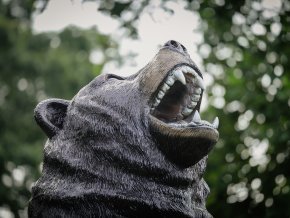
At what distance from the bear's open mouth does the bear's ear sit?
71cm

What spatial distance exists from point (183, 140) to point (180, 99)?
1.25 feet

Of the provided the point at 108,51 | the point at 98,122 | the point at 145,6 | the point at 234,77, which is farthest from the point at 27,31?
the point at 98,122

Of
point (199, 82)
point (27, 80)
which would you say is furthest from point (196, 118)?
point (27, 80)

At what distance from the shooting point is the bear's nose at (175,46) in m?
3.52

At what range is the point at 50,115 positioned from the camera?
12.2 ft

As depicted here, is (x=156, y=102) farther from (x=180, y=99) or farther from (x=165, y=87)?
(x=180, y=99)

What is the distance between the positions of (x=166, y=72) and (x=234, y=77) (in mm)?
5014

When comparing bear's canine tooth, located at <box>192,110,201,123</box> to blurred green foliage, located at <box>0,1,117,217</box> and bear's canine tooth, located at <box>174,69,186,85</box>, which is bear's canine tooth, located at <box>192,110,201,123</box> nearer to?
bear's canine tooth, located at <box>174,69,186,85</box>

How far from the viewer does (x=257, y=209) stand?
6.77 metres

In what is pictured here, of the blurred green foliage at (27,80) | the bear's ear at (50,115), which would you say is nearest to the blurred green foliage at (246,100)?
the bear's ear at (50,115)

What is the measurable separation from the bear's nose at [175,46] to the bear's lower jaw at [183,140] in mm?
509

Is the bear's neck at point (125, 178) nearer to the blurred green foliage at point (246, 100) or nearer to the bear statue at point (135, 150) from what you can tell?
the bear statue at point (135, 150)

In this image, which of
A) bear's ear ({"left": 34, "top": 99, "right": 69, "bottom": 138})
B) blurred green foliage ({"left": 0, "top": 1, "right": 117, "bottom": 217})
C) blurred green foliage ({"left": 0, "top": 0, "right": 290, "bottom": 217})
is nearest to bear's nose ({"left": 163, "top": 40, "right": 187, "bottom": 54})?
bear's ear ({"left": 34, "top": 99, "right": 69, "bottom": 138})

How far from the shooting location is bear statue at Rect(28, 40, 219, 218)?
3152 mm
